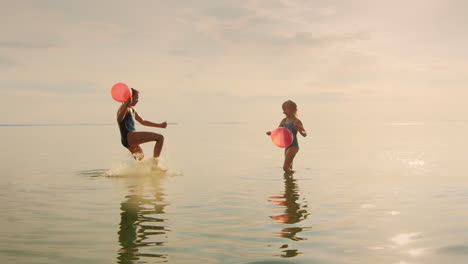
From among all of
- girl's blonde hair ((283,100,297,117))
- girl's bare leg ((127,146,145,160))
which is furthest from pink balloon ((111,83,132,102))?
girl's blonde hair ((283,100,297,117))

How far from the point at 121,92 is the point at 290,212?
6977 millimetres

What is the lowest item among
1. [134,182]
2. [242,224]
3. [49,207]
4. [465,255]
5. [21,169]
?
[465,255]

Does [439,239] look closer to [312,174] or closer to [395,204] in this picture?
[395,204]

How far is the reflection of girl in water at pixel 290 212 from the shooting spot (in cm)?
600

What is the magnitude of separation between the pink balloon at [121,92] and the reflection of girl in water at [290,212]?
530 centimetres

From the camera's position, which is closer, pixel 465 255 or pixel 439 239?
pixel 465 255

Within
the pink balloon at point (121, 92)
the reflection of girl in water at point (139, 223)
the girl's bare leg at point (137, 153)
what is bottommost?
the reflection of girl in water at point (139, 223)

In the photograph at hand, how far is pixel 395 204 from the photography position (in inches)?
341

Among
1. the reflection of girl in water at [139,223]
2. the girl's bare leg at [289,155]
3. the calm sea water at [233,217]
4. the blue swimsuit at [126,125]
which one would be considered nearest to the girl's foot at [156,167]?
the calm sea water at [233,217]

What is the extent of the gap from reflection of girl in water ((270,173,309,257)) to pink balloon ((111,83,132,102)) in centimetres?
530

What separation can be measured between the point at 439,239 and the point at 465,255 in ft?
2.40

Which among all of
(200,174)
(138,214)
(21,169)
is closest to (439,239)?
(138,214)

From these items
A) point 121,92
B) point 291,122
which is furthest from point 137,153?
point 291,122

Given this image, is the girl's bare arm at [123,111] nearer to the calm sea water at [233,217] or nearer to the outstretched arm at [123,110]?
the outstretched arm at [123,110]
